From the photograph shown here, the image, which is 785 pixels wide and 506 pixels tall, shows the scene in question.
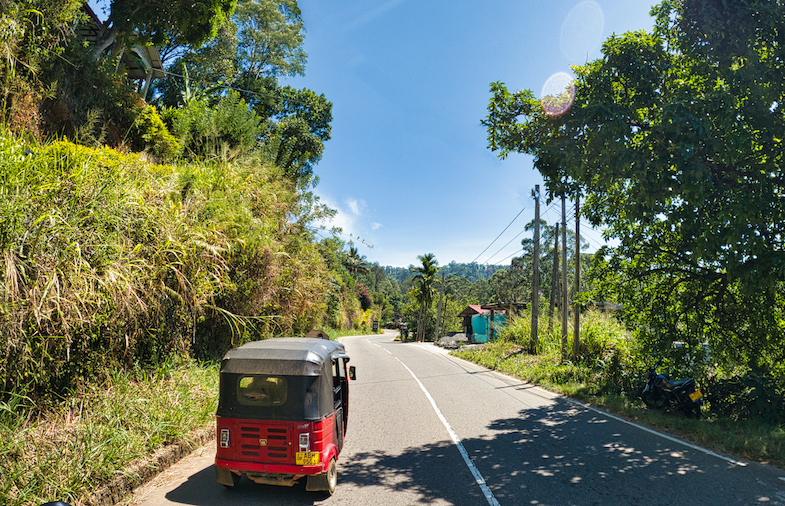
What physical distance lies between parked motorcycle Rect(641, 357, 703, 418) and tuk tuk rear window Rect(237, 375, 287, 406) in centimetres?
807

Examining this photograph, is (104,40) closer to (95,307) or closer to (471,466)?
(95,307)

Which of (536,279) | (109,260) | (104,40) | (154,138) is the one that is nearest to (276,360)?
(109,260)

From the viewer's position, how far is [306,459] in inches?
167

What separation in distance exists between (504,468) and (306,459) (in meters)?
2.87

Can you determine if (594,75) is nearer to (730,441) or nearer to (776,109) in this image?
(776,109)

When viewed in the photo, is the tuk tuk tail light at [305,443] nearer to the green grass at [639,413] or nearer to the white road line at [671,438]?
the white road line at [671,438]

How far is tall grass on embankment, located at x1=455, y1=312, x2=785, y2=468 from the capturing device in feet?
21.3

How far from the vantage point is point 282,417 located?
432cm

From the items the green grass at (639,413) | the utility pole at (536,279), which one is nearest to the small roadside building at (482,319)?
the utility pole at (536,279)

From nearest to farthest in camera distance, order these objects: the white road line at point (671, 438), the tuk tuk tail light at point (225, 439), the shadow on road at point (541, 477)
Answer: the tuk tuk tail light at point (225, 439) < the shadow on road at point (541, 477) < the white road line at point (671, 438)

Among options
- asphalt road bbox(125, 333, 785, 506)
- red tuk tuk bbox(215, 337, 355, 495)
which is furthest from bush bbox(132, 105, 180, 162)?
red tuk tuk bbox(215, 337, 355, 495)

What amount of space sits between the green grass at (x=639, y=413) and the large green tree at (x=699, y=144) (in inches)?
68.6

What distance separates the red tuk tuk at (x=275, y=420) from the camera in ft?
14.0

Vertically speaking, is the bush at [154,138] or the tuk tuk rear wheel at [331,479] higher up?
the bush at [154,138]
